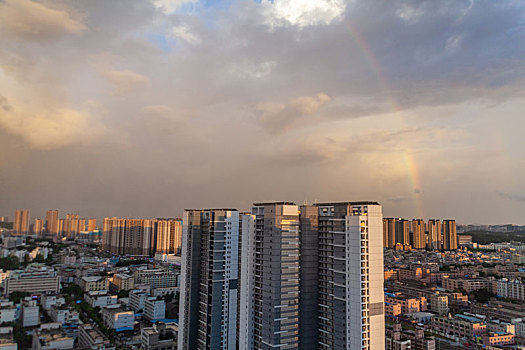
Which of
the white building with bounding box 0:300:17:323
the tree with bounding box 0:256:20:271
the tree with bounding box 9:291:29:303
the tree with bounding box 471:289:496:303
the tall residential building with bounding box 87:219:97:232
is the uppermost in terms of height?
the tall residential building with bounding box 87:219:97:232

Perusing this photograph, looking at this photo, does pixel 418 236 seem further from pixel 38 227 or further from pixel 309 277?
pixel 38 227

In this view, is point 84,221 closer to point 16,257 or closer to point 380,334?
point 16,257

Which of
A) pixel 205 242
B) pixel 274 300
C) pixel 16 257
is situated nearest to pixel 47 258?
pixel 16 257

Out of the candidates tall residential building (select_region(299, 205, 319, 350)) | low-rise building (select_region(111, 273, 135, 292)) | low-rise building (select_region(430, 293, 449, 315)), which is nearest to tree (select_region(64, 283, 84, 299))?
low-rise building (select_region(111, 273, 135, 292))

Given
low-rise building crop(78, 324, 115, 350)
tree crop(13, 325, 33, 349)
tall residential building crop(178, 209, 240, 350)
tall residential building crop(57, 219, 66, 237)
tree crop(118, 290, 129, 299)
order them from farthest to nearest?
tall residential building crop(57, 219, 66, 237) < tree crop(118, 290, 129, 299) < low-rise building crop(78, 324, 115, 350) < tree crop(13, 325, 33, 349) < tall residential building crop(178, 209, 240, 350)

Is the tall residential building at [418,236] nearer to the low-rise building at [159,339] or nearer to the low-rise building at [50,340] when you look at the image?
the low-rise building at [159,339]

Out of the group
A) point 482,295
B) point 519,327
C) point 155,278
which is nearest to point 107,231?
point 155,278

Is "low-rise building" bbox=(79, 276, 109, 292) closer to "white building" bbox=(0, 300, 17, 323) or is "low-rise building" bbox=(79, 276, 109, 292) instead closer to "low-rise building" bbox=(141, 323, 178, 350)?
"white building" bbox=(0, 300, 17, 323)

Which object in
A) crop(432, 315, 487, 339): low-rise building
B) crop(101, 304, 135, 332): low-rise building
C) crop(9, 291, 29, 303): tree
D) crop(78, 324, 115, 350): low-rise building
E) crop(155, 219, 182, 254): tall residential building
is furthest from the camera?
crop(155, 219, 182, 254): tall residential building
